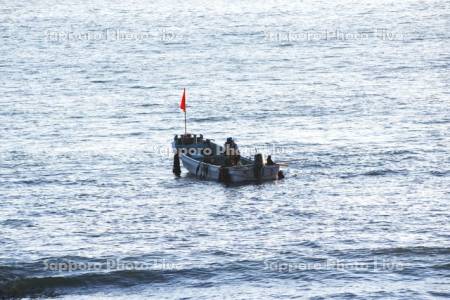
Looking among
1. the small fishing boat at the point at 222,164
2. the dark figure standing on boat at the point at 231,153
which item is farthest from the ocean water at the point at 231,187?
the dark figure standing on boat at the point at 231,153

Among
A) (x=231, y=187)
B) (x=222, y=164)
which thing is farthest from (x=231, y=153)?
(x=222, y=164)

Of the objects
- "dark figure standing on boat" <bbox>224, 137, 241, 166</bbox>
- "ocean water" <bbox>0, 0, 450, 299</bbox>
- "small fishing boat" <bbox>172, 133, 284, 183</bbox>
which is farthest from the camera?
"dark figure standing on boat" <bbox>224, 137, 241, 166</bbox>

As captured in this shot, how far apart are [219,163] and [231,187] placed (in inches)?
138

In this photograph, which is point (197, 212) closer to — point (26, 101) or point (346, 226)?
point (346, 226)

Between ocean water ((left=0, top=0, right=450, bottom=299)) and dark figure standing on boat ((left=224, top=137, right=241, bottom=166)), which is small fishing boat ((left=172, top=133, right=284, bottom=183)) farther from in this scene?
ocean water ((left=0, top=0, right=450, bottom=299))

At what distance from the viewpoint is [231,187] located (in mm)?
60656

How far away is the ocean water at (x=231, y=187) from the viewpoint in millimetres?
44906

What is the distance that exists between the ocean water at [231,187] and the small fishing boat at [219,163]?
82 cm

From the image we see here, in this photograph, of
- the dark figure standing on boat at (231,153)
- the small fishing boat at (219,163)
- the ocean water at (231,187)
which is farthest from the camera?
the dark figure standing on boat at (231,153)

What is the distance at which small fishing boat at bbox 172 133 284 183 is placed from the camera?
60.8 meters

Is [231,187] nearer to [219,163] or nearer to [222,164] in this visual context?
[222,164]

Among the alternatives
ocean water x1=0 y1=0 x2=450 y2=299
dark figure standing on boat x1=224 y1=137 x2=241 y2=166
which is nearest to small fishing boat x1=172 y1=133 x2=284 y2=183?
dark figure standing on boat x1=224 y1=137 x2=241 y2=166

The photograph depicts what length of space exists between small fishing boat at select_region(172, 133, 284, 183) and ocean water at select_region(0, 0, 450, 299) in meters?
0.82

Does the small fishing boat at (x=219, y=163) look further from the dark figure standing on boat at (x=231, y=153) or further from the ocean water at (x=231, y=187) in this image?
the ocean water at (x=231, y=187)
